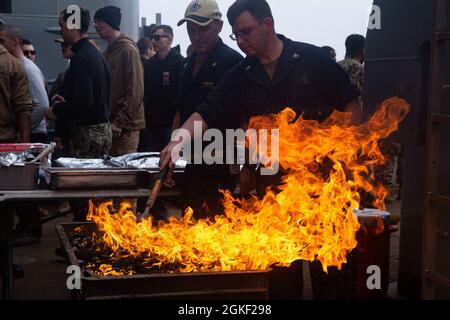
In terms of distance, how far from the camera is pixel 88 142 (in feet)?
21.9

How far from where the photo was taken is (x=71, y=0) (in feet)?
Result: 31.9

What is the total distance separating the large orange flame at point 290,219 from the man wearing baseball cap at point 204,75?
53 centimetres

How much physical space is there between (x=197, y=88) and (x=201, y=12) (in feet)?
1.96

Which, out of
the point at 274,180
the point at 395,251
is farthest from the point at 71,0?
the point at 274,180

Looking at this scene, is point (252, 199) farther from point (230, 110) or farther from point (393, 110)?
point (393, 110)

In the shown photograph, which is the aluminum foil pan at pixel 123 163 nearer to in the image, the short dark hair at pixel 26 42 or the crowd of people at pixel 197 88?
the crowd of people at pixel 197 88

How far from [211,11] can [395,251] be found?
12.4 feet

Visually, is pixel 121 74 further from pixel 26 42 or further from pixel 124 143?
pixel 26 42

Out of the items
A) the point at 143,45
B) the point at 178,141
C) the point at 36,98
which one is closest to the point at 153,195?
the point at 178,141

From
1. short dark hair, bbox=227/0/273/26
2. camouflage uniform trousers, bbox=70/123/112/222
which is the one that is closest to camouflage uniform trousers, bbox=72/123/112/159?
camouflage uniform trousers, bbox=70/123/112/222

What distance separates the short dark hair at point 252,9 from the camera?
4.51 m

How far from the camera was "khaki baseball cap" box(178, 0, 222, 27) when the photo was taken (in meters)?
5.21

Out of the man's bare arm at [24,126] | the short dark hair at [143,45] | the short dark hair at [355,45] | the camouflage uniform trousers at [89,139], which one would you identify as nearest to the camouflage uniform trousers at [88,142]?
the camouflage uniform trousers at [89,139]

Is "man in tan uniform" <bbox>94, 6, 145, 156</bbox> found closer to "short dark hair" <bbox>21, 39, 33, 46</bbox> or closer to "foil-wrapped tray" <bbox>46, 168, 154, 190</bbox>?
"short dark hair" <bbox>21, 39, 33, 46</bbox>
